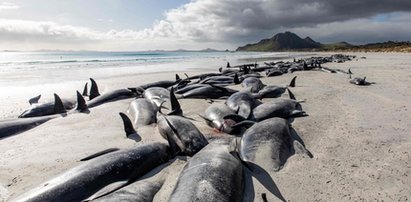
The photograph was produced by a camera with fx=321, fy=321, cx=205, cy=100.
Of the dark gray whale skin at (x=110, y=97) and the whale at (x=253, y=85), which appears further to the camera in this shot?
the whale at (x=253, y=85)

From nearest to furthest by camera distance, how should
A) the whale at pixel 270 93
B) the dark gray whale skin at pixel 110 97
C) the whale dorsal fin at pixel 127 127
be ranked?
1. the whale dorsal fin at pixel 127 127
2. the whale at pixel 270 93
3. the dark gray whale skin at pixel 110 97

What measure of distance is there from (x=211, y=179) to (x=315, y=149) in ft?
7.41

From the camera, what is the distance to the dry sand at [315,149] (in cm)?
373

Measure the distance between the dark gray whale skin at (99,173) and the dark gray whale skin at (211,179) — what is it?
29.5 inches

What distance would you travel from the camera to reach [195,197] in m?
3.06

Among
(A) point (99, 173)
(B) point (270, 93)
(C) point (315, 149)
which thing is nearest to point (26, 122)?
(A) point (99, 173)

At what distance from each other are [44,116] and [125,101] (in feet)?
7.70

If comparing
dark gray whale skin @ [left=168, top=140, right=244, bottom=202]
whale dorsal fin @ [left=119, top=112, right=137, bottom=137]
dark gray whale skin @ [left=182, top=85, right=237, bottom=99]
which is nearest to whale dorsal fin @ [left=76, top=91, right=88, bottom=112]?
whale dorsal fin @ [left=119, top=112, right=137, bottom=137]

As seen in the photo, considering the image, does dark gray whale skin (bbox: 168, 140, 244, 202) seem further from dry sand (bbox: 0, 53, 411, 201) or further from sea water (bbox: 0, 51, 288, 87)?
sea water (bbox: 0, 51, 288, 87)

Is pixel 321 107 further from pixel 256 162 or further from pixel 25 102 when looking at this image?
pixel 25 102

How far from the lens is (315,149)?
497cm

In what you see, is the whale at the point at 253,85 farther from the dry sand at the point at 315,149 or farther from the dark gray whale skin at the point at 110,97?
the dark gray whale skin at the point at 110,97

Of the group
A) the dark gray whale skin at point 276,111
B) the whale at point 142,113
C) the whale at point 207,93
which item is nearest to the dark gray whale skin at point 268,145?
the dark gray whale skin at point 276,111

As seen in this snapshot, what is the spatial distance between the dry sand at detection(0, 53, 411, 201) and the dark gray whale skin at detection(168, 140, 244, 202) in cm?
28
